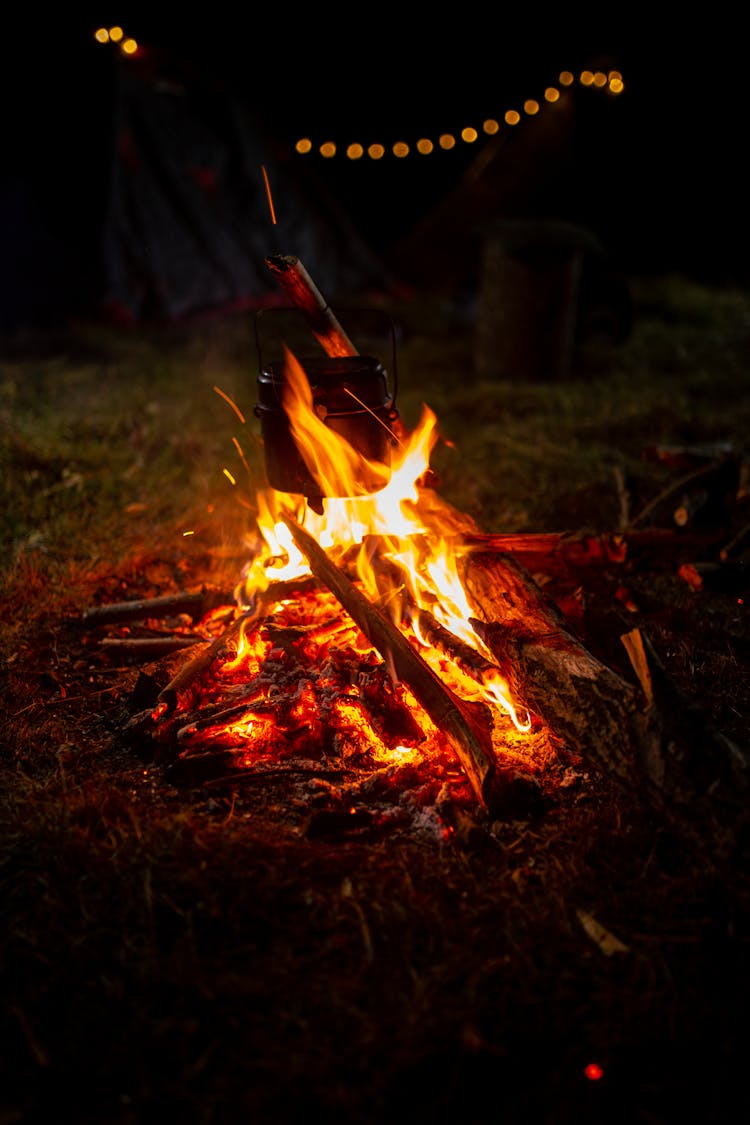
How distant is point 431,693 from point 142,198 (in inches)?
337

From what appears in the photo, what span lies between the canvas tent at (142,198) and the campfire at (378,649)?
22.1 ft

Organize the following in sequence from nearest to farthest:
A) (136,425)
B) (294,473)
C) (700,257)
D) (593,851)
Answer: (593,851)
(294,473)
(136,425)
(700,257)

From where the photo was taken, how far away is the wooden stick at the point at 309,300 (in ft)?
11.0

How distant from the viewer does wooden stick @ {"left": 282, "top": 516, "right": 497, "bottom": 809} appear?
2.55 meters

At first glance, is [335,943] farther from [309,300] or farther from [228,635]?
[309,300]

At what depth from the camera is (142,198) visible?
9422 millimetres

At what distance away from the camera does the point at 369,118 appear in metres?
10.8

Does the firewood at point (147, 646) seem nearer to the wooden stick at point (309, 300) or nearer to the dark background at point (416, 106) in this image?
the wooden stick at point (309, 300)

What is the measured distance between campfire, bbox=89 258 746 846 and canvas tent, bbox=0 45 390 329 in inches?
265

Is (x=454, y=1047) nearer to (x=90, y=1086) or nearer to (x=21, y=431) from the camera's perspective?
(x=90, y=1086)

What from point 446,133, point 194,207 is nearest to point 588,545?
point 194,207

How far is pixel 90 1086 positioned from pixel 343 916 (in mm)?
694

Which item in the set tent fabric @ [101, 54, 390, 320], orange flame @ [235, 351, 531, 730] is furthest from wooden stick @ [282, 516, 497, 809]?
tent fabric @ [101, 54, 390, 320]

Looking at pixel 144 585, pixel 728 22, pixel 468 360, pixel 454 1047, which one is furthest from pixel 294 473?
pixel 728 22
